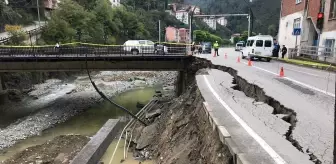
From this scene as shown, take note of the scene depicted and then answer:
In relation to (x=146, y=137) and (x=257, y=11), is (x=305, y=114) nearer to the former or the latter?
(x=146, y=137)

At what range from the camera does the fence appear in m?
19.4

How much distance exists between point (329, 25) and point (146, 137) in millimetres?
17733

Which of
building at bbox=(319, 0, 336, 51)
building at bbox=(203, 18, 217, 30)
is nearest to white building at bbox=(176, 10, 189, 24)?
building at bbox=(203, 18, 217, 30)

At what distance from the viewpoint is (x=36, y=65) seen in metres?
21.7

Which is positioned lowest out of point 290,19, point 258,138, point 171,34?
point 258,138

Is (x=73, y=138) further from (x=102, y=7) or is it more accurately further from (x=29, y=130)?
(x=102, y=7)

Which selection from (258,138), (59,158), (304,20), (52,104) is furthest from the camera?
(304,20)

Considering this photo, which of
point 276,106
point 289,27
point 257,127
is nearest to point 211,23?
point 289,27

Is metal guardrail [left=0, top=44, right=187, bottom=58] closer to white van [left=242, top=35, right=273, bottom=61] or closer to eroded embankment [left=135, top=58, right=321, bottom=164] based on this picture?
white van [left=242, top=35, right=273, bottom=61]

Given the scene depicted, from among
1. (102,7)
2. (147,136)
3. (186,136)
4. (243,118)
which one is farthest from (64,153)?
(102,7)

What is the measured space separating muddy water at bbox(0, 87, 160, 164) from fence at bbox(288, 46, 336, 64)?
47.7 ft

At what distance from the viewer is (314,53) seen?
73.0 ft

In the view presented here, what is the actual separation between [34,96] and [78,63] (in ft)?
25.3

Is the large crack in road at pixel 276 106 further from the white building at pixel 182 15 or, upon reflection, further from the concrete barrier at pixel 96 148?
the white building at pixel 182 15
